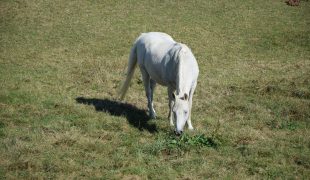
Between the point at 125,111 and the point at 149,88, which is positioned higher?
the point at 149,88

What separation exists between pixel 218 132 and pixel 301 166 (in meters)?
2.35

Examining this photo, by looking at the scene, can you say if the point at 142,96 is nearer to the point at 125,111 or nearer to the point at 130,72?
the point at 130,72

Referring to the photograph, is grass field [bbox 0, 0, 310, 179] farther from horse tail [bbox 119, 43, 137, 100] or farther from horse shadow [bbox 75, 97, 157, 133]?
horse tail [bbox 119, 43, 137, 100]

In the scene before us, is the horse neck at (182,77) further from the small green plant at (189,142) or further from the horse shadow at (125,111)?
the horse shadow at (125,111)

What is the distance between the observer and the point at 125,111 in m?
11.9

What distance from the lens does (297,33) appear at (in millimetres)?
22453

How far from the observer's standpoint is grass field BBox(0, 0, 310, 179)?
8.34m

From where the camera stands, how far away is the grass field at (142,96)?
8336 millimetres

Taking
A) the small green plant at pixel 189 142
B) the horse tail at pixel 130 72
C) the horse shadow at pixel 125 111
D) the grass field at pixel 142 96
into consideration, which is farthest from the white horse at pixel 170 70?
the grass field at pixel 142 96

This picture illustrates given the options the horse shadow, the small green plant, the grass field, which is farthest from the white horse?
the grass field

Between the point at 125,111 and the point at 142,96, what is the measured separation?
74.9 inches

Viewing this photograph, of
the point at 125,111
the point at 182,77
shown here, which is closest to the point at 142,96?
the point at 125,111

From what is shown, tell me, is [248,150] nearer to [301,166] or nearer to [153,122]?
[301,166]

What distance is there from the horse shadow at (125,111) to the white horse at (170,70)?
1.15ft
